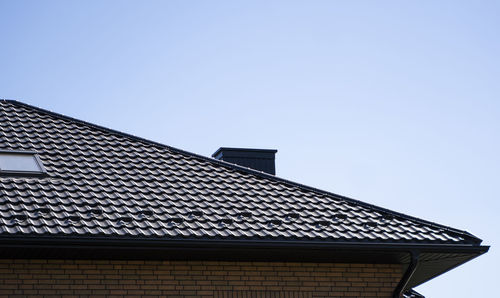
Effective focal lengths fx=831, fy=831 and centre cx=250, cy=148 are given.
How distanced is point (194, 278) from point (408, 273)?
2.65 meters

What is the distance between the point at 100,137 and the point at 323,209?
376 cm

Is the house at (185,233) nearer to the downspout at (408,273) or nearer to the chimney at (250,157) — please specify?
the downspout at (408,273)

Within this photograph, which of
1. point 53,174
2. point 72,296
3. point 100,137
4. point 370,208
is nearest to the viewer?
point 72,296

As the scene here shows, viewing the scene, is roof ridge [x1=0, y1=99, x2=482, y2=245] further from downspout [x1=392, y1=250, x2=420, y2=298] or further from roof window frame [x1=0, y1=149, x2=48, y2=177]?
roof window frame [x1=0, y1=149, x2=48, y2=177]

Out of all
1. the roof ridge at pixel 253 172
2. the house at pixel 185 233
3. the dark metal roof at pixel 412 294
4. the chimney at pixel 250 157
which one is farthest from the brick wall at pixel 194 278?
the chimney at pixel 250 157

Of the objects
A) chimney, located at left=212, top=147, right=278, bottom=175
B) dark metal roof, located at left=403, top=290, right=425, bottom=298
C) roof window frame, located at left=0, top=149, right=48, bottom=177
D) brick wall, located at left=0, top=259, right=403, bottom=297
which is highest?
chimney, located at left=212, top=147, right=278, bottom=175

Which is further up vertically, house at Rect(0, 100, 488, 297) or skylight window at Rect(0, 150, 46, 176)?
skylight window at Rect(0, 150, 46, 176)

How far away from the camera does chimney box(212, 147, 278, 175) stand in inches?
556

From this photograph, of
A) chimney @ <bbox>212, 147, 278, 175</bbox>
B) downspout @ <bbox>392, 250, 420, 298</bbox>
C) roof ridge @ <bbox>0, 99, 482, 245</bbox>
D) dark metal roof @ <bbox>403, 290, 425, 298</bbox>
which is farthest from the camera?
chimney @ <bbox>212, 147, 278, 175</bbox>

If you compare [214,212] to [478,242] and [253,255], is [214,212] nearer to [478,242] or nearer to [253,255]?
[253,255]

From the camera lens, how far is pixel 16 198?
9539 millimetres

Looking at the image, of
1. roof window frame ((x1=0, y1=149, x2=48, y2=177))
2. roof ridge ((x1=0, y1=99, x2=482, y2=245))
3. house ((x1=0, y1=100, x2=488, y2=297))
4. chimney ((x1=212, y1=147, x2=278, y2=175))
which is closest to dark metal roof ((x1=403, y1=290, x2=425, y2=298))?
house ((x1=0, y1=100, x2=488, y2=297))

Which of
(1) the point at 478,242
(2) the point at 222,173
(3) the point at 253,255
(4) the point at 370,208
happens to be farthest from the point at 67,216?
(1) the point at 478,242

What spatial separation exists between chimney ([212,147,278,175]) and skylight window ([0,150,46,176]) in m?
3.90
